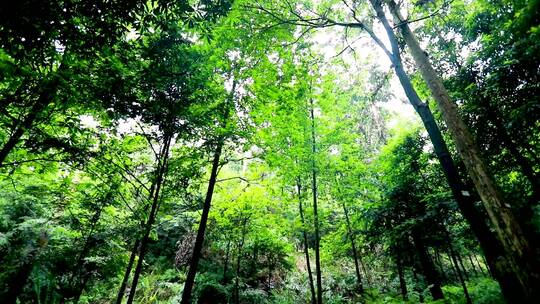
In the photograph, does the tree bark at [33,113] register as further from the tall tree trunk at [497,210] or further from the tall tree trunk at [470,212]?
the tall tree trunk at [497,210]

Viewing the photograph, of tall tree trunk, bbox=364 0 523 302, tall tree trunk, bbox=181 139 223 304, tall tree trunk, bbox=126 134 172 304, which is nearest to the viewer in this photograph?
tall tree trunk, bbox=364 0 523 302

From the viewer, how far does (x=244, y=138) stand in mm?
6875

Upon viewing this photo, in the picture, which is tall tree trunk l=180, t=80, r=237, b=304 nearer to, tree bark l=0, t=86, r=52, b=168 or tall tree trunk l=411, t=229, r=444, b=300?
tree bark l=0, t=86, r=52, b=168

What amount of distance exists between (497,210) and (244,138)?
515 centimetres

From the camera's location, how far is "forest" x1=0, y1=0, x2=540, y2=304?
343 cm

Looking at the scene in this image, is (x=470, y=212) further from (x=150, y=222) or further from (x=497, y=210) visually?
(x=150, y=222)

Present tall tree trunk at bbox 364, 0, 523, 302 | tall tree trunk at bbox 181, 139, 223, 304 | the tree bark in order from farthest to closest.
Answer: tall tree trunk at bbox 181, 139, 223, 304 < the tree bark < tall tree trunk at bbox 364, 0, 523, 302

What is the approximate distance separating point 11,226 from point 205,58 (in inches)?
333

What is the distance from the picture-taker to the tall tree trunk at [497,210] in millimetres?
2930

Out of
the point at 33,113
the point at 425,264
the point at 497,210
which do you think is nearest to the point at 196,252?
the point at 33,113

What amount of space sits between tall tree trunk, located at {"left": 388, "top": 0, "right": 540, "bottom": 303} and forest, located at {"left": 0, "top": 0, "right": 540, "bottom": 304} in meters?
0.02

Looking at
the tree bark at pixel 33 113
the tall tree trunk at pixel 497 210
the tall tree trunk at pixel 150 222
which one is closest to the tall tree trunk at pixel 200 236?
the tall tree trunk at pixel 150 222

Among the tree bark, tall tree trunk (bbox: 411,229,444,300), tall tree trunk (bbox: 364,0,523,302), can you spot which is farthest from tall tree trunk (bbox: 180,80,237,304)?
tall tree trunk (bbox: 411,229,444,300)

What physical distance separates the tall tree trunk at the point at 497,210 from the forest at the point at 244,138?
0.06ft
